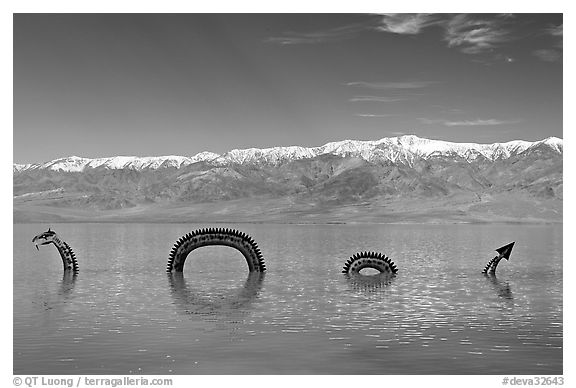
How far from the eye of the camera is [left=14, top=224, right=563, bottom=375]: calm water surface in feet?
77.2

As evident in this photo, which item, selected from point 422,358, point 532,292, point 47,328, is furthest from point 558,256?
point 47,328

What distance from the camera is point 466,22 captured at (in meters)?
39.9

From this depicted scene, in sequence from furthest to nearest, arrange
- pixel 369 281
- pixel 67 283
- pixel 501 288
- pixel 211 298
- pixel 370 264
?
1. pixel 370 264
2. pixel 369 281
3. pixel 67 283
4. pixel 501 288
5. pixel 211 298

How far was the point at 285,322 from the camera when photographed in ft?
99.9

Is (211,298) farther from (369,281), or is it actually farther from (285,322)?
(369,281)

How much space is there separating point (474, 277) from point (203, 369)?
3027 cm

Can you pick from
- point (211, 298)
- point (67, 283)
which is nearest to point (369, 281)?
point (211, 298)

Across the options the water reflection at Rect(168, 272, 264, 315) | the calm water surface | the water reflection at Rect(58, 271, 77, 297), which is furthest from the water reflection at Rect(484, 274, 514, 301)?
the water reflection at Rect(58, 271, 77, 297)

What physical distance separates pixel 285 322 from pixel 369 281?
15.1 m

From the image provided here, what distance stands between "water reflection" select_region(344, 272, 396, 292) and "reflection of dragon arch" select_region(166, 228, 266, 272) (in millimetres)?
6514

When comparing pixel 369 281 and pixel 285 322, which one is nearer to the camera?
pixel 285 322

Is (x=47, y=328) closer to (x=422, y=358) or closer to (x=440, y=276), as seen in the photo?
(x=422, y=358)

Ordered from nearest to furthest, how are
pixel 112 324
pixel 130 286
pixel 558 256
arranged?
pixel 112 324 → pixel 130 286 → pixel 558 256
